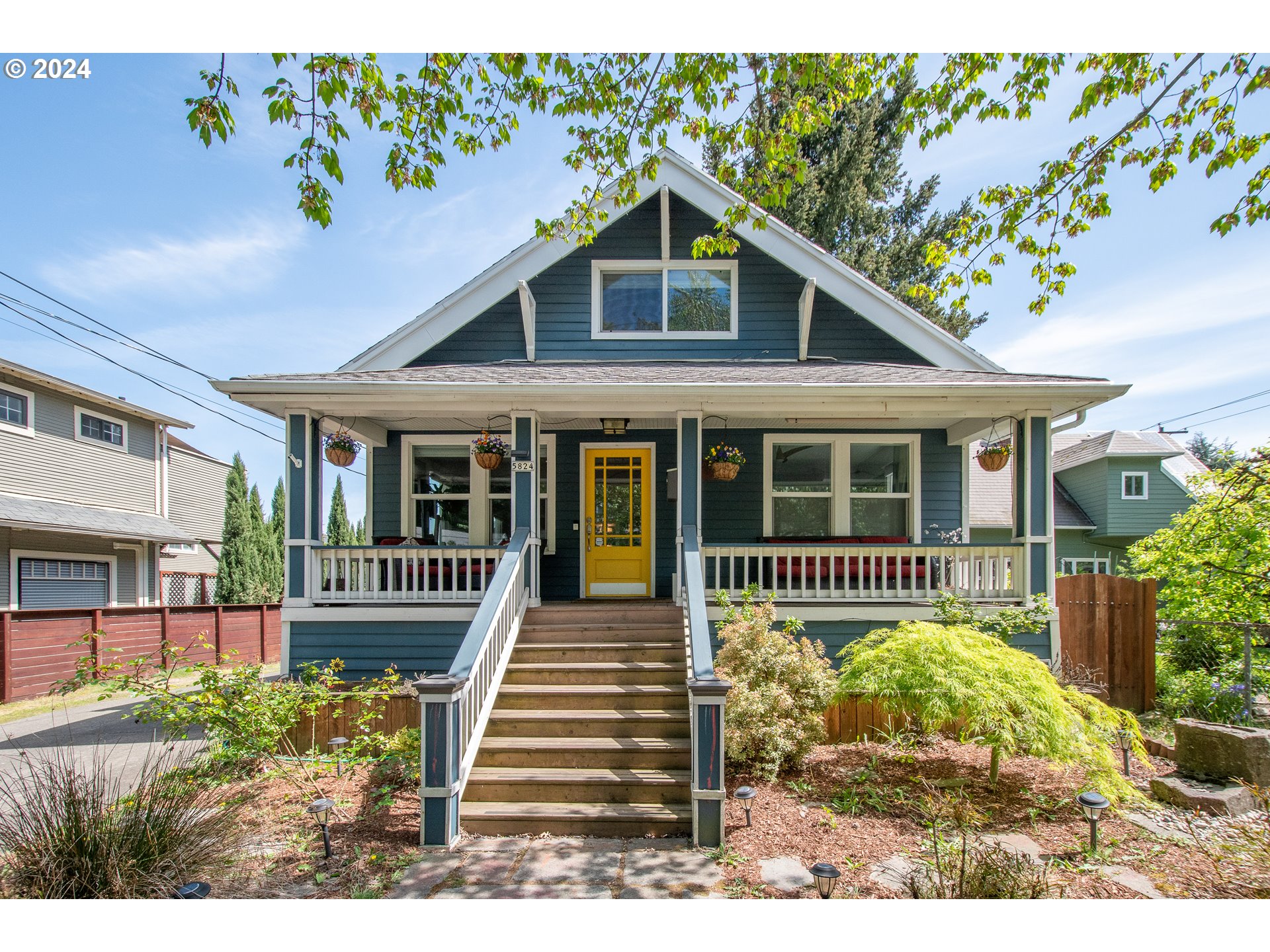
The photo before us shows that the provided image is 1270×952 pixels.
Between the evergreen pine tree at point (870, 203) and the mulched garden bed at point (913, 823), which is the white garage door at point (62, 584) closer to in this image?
the mulched garden bed at point (913, 823)

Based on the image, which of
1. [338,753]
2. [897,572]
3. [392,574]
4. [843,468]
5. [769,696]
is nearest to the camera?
[769,696]

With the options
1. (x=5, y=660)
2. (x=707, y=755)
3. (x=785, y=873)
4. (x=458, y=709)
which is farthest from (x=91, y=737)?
(x=785, y=873)

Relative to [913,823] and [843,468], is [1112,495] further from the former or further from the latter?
[913,823]

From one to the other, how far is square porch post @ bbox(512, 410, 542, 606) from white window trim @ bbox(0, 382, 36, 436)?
12.7m

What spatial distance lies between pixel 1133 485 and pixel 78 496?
1148 inches

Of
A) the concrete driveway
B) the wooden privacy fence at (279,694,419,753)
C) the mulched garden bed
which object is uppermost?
the wooden privacy fence at (279,694,419,753)

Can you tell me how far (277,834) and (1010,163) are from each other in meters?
8.93

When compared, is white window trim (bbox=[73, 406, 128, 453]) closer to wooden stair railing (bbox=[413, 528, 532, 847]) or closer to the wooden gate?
wooden stair railing (bbox=[413, 528, 532, 847])

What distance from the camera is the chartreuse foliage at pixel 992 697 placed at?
185 inches

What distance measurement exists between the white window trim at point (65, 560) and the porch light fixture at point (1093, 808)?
46.0 ft

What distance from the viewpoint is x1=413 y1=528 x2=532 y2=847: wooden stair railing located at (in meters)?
4.39

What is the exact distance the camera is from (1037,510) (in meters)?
7.48

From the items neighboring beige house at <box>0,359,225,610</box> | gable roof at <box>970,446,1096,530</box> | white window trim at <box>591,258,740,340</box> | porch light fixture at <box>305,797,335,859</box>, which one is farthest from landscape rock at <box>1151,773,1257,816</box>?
neighboring beige house at <box>0,359,225,610</box>
